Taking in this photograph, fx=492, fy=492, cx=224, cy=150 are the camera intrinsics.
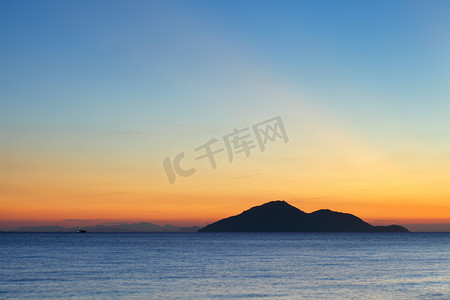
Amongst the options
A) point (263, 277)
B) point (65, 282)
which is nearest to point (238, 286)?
point (263, 277)

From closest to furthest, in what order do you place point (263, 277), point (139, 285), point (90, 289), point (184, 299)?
1. point (184, 299)
2. point (90, 289)
3. point (139, 285)
4. point (263, 277)

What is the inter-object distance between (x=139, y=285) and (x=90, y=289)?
5.12 meters

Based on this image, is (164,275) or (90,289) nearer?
(90,289)

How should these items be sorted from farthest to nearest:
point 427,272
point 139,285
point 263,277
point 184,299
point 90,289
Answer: point 427,272, point 263,277, point 139,285, point 90,289, point 184,299

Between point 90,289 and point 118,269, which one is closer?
point 90,289

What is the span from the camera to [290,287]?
1858 inches

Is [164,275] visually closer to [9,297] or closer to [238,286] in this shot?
[238,286]

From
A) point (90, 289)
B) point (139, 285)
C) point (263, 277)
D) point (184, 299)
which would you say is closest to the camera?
point (184, 299)

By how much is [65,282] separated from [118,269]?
14.7m

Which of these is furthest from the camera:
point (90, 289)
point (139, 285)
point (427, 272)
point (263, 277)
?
point (427, 272)

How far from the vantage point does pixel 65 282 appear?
164 ft

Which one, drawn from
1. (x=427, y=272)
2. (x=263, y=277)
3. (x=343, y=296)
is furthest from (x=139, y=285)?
(x=427, y=272)

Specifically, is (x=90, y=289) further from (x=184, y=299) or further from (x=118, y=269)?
(x=118, y=269)

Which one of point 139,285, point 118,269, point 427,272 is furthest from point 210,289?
point 427,272
